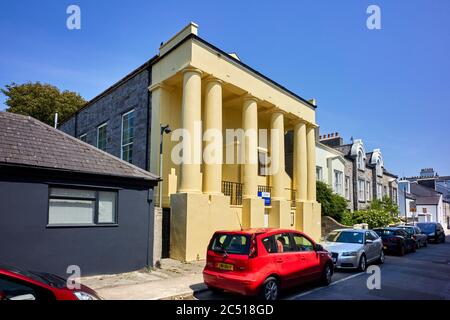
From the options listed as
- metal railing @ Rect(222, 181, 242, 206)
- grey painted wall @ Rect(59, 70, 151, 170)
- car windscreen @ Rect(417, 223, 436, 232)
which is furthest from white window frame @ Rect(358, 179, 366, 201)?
grey painted wall @ Rect(59, 70, 151, 170)

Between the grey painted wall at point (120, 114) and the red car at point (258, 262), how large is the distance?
882 cm

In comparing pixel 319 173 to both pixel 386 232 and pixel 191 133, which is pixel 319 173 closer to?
pixel 386 232

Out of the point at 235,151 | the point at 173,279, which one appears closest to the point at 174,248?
the point at 173,279

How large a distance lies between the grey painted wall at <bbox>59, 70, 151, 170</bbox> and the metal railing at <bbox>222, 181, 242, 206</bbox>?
4.03 meters

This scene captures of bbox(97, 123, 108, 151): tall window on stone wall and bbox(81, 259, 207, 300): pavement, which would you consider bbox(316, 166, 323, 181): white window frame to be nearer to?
bbox(97, 123, 108, 151): tall window on stone wall

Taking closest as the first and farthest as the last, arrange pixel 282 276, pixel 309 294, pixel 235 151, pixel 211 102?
pixel 282 276 < pixel 309 294 < pixel 211 102 < pixel 235 151

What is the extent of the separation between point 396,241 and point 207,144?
10.6 meters

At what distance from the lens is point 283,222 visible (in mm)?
17031

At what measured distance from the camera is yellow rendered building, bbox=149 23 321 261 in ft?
42.3

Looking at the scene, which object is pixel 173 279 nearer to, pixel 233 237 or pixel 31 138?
pixel 233 237

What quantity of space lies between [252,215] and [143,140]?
6206 millimetres

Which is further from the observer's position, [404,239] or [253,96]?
[404,239]

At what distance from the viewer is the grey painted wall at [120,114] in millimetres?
16062

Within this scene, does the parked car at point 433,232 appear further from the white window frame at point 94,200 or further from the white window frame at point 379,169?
the white window frame at point 94,200
